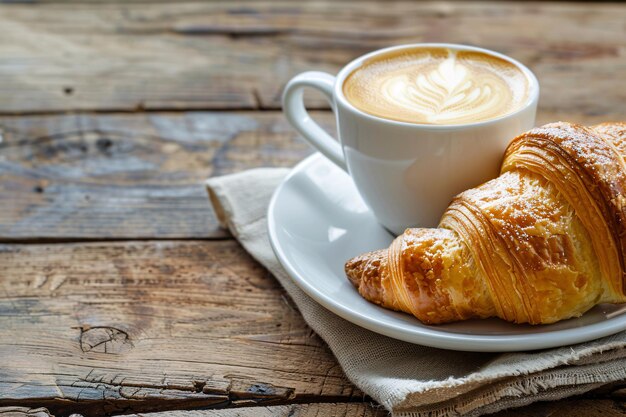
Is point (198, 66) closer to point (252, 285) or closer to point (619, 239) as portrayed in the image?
point (252, 285)

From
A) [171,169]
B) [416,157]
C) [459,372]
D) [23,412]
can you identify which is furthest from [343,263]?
[171,169]

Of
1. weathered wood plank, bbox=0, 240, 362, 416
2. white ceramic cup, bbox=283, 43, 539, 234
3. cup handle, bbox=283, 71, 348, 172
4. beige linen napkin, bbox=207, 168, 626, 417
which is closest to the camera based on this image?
beige linen napkin, bbox=207, 168, 626, 417

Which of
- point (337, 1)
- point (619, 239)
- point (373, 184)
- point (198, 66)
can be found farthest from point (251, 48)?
point (619, 239)

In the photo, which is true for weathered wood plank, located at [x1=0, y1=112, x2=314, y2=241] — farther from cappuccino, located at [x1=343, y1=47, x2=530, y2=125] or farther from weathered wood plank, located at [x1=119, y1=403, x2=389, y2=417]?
weathered wood plank, located at [x1=119, y1=403, x2=389, y2=417]

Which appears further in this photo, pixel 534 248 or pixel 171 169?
pixel 171 169

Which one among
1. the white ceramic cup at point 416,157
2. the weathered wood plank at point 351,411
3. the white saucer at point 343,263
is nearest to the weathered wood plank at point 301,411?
the weathered wood plank at point 351,411

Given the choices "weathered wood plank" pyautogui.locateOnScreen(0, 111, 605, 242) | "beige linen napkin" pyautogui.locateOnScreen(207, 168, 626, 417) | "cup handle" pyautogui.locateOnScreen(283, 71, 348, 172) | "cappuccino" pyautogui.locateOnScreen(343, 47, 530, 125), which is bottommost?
"weathered wood plank" pyautogui.locateOnScreen(0, 111, 605, 242)

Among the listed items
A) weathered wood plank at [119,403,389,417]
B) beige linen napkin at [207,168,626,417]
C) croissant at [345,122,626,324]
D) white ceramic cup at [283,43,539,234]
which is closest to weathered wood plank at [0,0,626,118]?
white ceramic cup at [283,43,539,234]

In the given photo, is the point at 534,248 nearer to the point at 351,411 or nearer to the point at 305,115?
the point at 351,411
